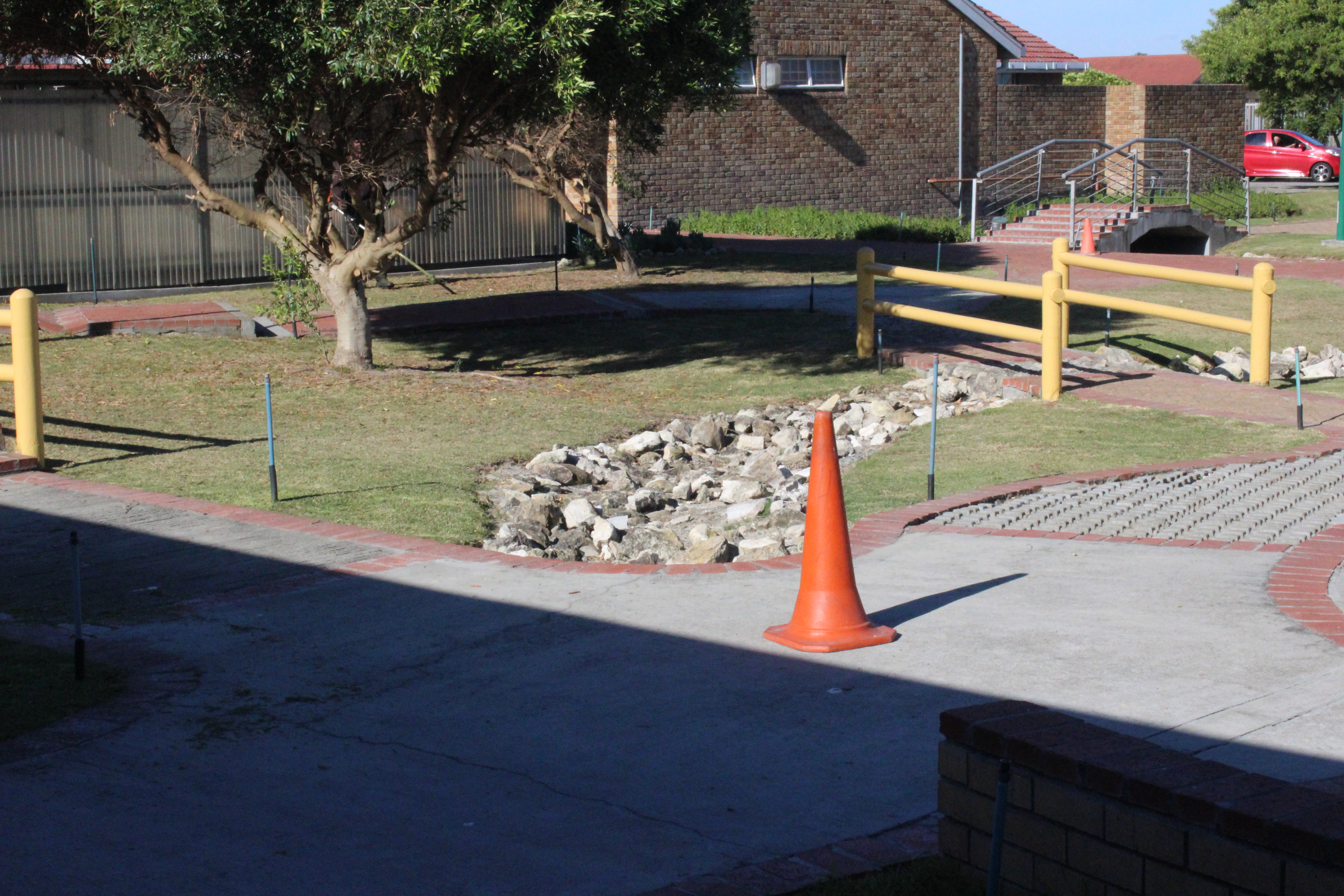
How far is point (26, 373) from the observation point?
953 centimetres

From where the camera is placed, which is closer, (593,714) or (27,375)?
(593,714)

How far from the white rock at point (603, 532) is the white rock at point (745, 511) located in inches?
36.5

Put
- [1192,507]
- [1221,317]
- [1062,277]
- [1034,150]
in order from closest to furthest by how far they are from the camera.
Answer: [1192,507] → [1062,277] → [1221,317] → [1034,150]

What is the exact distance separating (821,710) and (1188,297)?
49.2 ft

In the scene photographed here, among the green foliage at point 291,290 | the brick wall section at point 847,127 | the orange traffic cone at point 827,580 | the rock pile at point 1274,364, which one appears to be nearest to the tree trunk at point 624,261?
the green foliage at point 291,290

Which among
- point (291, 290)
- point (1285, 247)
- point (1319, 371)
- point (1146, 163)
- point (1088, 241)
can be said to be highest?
point (1146, 163)

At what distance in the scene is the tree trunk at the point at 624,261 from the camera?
21.7 meters

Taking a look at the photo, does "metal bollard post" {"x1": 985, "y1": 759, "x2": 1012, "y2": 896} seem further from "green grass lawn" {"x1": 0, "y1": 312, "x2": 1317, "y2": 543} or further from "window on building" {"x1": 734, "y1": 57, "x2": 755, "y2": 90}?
"window on building" {"x1": 734, "y1": 57, "x2": 755, "y2": 90}

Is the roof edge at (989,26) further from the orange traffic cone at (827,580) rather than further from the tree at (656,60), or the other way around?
the orange traffic cone at (827,580)

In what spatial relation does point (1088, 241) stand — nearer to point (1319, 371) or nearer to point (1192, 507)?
point (1319, 371)

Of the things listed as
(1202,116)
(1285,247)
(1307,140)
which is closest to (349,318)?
(1285,247)

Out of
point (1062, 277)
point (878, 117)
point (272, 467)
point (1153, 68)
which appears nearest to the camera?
point (272, 467)

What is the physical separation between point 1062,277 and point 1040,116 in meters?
23.7

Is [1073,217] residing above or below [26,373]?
above
